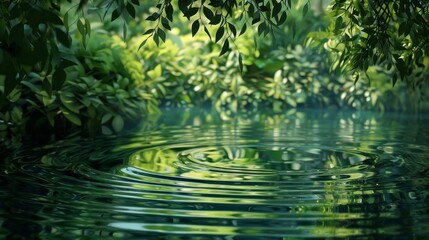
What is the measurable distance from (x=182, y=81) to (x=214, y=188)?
234 inches

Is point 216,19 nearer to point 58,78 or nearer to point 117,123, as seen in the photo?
point 58,78

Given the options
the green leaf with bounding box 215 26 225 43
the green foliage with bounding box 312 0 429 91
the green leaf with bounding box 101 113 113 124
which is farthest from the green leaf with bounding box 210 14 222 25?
the green leaf with bounding box 101 113 113 124

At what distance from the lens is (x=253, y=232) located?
196 cm

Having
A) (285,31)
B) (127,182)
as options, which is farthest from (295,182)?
(285,31)

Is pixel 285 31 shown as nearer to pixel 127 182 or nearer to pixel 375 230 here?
pixel 127 182

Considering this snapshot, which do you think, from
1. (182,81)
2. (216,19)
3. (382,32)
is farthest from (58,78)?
(182,81)

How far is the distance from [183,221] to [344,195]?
0.73 metres

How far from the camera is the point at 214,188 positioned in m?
2.65

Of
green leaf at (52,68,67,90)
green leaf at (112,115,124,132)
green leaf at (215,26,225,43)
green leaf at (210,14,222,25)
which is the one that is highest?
green leaf at (210,14,222,25)

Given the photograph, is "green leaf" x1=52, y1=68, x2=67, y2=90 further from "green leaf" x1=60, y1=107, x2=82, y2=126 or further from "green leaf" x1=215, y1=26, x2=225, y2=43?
"green leaf" x1=60, y1=107, x2=82, y2=126

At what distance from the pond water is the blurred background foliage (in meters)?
0.48

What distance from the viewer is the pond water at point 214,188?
202 cm

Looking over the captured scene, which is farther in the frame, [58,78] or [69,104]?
[69,104]

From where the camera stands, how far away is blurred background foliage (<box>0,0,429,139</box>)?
4898mm
